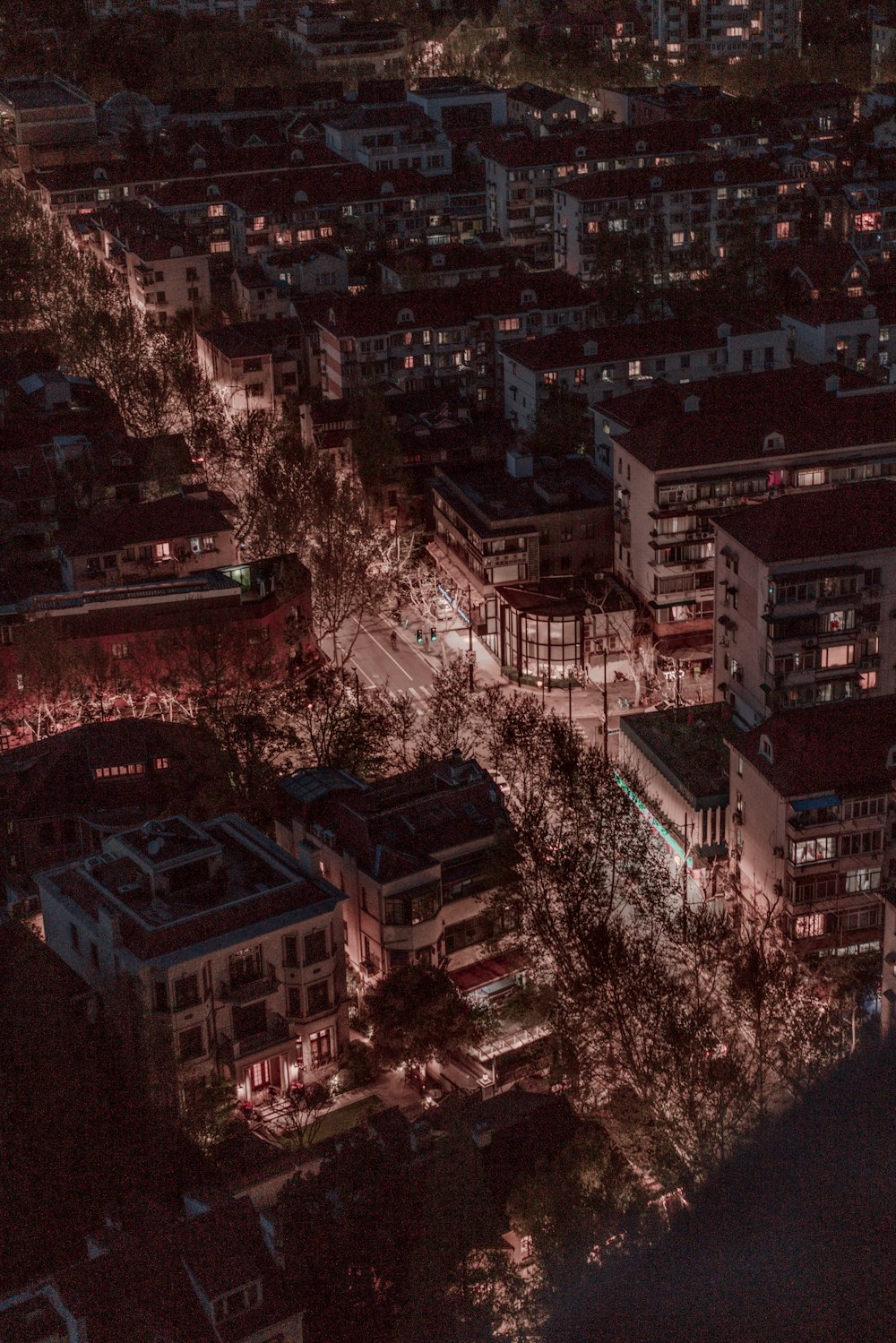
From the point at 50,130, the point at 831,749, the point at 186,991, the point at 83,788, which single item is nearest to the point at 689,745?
the point at 831,749

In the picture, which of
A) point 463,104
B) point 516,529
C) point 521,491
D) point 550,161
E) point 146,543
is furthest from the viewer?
point 463,104

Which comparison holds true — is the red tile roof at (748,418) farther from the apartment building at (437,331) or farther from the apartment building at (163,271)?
the apartment building at (163,271)

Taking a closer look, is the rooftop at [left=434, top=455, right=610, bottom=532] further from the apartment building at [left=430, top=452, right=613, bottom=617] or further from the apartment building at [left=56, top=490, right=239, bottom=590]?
the apartment building at [left=56, top=490, right=239, bottom=590]

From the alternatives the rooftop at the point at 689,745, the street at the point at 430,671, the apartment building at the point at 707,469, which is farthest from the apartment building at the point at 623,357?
the rooftop at the point at 689,745

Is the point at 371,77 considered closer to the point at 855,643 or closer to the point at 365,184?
the point at 365,184

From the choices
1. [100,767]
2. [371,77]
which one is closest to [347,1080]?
[100,767]

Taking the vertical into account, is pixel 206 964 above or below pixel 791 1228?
below

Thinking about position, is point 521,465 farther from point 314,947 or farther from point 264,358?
point 314,947
